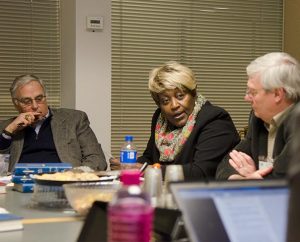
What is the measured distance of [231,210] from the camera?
0.95 metres

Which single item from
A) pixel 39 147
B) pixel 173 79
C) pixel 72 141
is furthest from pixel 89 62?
pixel 173 79

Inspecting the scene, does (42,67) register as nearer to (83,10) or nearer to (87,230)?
(83,10)

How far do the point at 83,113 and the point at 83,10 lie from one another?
0.83 metres

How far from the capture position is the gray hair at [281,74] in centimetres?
241

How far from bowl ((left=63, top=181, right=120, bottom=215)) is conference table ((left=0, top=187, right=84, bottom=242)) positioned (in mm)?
52

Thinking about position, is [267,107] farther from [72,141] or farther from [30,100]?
[30,100]

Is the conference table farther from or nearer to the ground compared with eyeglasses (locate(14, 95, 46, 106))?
nearer to the ground

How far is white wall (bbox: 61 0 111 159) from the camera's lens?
4.11 metres

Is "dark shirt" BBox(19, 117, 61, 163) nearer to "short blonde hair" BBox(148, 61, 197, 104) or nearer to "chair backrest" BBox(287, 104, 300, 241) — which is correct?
"short blonde hair" BBox(148, 61, 197, 104)

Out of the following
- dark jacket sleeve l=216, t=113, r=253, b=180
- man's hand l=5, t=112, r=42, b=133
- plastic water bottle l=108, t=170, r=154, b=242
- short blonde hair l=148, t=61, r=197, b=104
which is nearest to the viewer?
plastic water bottle l=108, t=170, r=154, b=242

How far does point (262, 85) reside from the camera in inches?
97.9

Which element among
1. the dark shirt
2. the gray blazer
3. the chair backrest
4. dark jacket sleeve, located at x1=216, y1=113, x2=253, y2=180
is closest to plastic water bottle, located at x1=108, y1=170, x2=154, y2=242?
the chair backrest

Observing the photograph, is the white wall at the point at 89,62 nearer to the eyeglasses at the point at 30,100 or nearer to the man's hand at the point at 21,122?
the eyeglasses at the point at 30,100

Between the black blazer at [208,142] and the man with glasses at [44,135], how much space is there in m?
0.79
